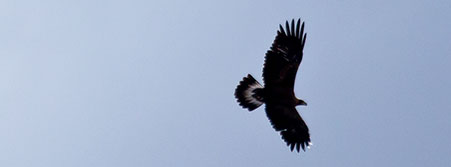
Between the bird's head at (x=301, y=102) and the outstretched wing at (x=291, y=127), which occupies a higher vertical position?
the bird's head at (x=301, y=102)

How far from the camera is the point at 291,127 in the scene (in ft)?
54.0

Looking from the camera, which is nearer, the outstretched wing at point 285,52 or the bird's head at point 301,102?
the outstretched wing at point 285,52

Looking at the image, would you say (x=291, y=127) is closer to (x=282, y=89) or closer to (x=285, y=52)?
(x=282, y=89)

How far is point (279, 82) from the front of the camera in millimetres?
15031

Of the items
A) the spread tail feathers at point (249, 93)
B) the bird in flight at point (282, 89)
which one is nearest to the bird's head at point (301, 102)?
the bird in flight at point (282, 89)

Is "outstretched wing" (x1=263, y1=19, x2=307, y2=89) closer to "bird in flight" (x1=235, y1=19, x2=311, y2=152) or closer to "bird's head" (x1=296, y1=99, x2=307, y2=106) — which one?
"bird in flight" (x1=235, y1=19, x2=311, y2=152)

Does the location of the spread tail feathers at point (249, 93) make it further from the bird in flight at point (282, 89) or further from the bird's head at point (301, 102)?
the bird's head at point (301, 102)

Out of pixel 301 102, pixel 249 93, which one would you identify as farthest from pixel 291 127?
pixel 249 93

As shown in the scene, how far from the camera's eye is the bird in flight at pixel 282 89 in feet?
48.0

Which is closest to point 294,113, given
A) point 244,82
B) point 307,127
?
point 307,127

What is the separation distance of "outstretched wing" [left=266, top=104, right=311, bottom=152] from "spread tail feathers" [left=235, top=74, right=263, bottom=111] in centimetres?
63

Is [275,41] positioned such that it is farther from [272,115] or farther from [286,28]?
[272,115]

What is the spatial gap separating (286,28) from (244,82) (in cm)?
168

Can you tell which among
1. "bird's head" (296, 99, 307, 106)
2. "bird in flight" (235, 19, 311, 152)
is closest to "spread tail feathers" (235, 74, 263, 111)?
"bird in flight" (235, 19, 311, 152)
